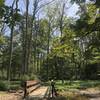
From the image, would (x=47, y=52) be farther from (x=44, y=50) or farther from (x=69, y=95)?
(x=69, y=95)

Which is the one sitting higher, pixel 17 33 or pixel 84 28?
pixel 17 33

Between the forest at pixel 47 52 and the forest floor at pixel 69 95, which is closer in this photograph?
the forest floor at pixel 69 95

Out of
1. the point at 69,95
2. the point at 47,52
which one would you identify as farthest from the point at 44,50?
the point at 69,95

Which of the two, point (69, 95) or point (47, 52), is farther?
point (47, 52)

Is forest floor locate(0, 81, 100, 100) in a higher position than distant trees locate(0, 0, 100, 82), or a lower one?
lower

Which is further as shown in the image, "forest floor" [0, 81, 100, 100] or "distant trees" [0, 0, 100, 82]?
"distant trees" [0, 0, 100, 82]

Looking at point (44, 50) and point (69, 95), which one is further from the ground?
point (44, 50)

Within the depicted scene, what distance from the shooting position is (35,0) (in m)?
47.3

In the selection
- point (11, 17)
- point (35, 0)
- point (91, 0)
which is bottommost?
point (11, 17)

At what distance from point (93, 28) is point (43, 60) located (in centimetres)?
6238

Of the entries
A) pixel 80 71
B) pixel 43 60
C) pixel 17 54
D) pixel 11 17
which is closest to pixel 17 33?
pixel 17 54

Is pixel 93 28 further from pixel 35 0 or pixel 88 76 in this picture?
pixel 88 76

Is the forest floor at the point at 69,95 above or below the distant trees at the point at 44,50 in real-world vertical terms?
below

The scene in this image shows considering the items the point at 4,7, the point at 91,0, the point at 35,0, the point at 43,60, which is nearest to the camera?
the point at 4,7
